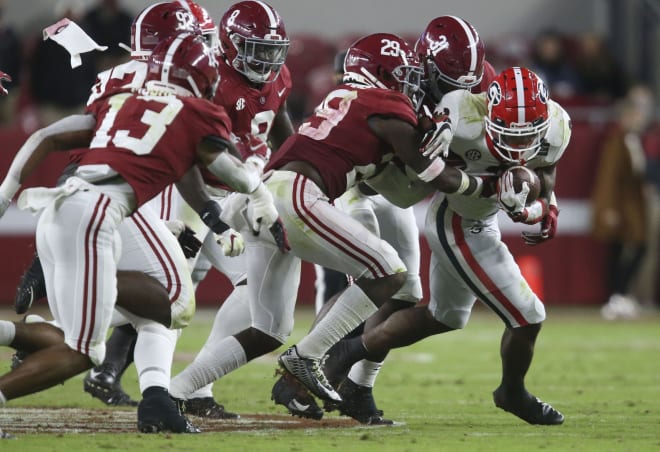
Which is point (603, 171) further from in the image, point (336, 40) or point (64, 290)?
point (64, 290)

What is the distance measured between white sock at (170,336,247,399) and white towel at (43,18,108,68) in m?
1.36

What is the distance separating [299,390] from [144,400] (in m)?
0.68

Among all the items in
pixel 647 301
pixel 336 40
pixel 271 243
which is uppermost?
pixel 271 243

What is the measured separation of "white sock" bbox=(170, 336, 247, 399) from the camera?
505 centimetres

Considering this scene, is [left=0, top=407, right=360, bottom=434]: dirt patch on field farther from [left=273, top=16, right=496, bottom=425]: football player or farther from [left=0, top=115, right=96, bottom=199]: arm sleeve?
[left=0, top=115, right=96, bottom=199]: arm sleeve

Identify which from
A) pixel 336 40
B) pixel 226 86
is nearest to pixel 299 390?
pixel 226 86

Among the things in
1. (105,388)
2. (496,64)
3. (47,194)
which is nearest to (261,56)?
(47,194)

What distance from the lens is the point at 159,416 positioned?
464 cm

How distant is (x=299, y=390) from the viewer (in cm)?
505

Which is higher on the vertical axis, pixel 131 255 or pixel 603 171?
pixel 131 255

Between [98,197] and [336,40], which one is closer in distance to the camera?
[98,197]

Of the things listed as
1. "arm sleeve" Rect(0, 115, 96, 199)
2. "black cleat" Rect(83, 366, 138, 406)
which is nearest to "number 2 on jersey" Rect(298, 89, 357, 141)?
"arm sleeve" Rect(0, 115, 96, 199)

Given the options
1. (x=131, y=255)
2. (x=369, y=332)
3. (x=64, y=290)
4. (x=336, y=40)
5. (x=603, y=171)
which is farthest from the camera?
(x=336, y=40)

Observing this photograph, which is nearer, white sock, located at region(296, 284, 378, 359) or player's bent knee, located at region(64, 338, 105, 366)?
Result: player's bent knee, located at region(64, 338, 105, 366)
